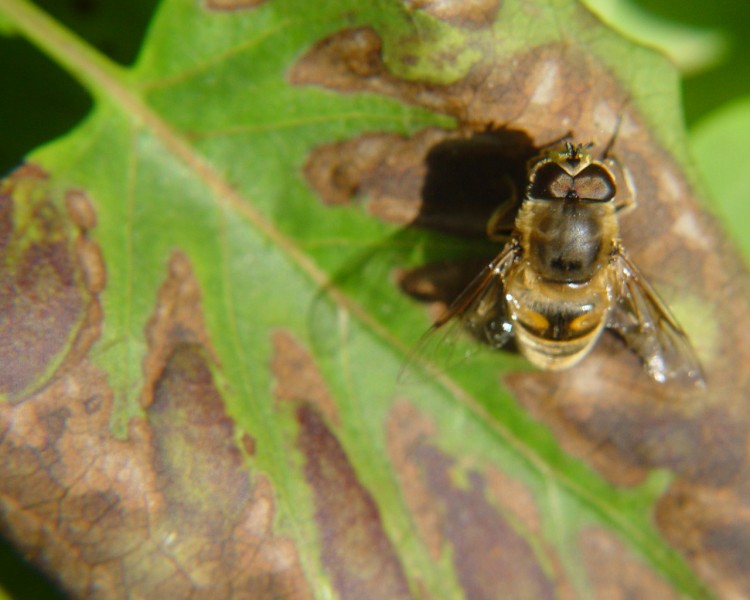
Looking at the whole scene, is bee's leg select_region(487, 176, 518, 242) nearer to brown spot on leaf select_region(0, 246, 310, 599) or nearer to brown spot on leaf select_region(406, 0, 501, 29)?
brown spot on leaf select_region(406, 0, 501, 29)

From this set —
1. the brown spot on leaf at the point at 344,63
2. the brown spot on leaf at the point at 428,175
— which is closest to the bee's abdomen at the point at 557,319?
the brown spot on leaf at the point at 428,175

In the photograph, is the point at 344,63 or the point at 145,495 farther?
the point at 344,63

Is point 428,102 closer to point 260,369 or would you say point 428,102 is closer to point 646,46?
point 646,46

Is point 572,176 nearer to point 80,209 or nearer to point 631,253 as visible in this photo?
point 631,253

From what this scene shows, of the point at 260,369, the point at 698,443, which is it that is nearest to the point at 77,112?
the point at 260,369

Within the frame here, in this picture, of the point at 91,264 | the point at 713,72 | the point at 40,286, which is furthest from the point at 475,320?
the point at 713,72

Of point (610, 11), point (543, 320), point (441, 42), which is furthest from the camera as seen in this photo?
point (610, 11)
